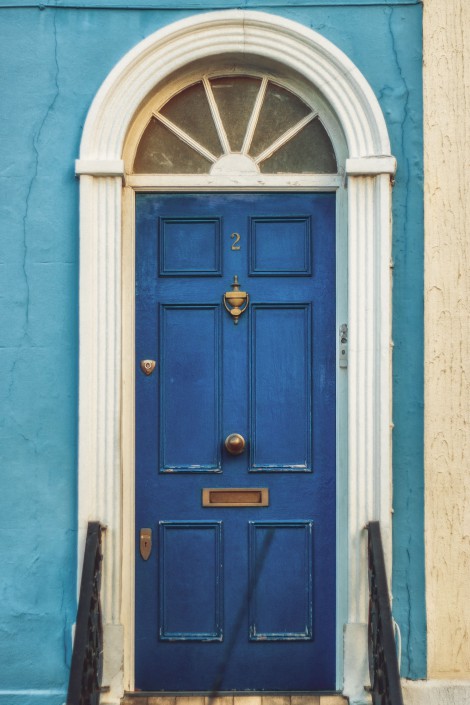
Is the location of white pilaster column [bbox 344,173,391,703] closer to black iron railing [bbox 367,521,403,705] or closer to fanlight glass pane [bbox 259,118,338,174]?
black iron railing [bbox 367,521,403,705]

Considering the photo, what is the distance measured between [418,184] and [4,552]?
2814 mm

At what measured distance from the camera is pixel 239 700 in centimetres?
436

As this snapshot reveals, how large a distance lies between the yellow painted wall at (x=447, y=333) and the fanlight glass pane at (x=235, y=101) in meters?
0.93

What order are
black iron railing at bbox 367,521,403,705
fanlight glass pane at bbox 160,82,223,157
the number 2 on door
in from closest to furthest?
black iron railing at bbox 367,521,403,705 < the number 2 on door < fanlight glass pane at bbox 160,82,223,157

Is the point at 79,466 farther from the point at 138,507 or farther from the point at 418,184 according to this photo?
the point at 418,184

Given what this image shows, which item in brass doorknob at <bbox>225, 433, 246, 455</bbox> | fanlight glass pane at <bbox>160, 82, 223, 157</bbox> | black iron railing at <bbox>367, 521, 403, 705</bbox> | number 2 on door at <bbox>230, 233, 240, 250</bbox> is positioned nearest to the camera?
black iron railing at <bbox>367, 521, 403, 705</bbox>

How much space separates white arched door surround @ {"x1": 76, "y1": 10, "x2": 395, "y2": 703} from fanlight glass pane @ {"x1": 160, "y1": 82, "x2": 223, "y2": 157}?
0.18 m

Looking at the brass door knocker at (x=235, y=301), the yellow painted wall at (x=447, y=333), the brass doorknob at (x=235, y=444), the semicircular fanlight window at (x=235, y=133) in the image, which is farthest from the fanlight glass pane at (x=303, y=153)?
the brass doorknob at (x=235, y=444)

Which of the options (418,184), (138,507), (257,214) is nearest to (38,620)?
(138,507)

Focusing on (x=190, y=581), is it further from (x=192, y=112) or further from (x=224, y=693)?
(x=192, y=112)

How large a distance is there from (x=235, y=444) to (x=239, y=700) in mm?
1271

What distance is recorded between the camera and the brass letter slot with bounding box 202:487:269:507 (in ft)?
14.9

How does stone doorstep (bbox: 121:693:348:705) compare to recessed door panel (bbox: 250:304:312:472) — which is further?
recessed door panel (bbox: 250:304:312:472)

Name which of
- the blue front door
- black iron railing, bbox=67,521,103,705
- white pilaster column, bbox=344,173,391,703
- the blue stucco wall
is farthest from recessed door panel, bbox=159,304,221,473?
white pilaster column, bbox=344,173,391,703
